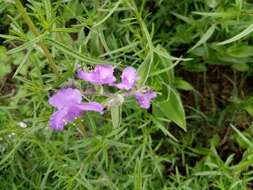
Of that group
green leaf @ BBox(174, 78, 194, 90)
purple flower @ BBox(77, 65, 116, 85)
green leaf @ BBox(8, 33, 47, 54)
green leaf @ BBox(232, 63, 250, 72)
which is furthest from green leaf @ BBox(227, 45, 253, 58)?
green leaf @ BBox(8, 33, 47, 54)

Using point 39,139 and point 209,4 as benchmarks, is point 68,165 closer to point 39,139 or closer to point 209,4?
point 39,139

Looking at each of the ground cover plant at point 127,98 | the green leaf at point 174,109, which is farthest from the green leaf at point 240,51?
the green leaf at point 174,109

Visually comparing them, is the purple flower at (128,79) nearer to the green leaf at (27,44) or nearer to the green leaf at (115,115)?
the green leaf at (115,115)

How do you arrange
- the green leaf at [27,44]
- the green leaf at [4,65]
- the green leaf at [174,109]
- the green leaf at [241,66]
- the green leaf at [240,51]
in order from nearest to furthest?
1. the green leaf at [27,44]
2. the green leaf at [174,109]
3. the green leaf at [240,51]
4. the green leaf at [241,66]
5. the green leaf at [4,65]

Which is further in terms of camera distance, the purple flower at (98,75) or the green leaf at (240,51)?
the green leaf at (240,51)

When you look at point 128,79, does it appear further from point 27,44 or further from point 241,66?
point 241,66

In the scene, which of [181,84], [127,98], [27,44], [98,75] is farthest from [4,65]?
[27,44]

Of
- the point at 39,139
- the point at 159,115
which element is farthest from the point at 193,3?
the point at 39,139

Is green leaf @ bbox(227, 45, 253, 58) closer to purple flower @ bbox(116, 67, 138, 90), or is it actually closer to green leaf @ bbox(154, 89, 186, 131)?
green leaf @ bbox(154, 89, 186, 131)
